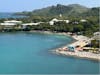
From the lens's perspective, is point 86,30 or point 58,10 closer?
point 86,30

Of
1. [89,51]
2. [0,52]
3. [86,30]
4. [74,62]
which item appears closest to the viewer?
[74,62]

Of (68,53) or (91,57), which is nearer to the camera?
(91,57)

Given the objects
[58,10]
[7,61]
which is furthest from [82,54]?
[58,10]

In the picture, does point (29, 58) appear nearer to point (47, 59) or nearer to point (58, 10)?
point (47, 59)

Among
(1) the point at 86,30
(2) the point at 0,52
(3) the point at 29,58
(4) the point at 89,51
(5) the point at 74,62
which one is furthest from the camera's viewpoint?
(1) the point at 86,30

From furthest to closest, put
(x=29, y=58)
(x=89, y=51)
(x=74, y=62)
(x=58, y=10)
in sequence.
Answer: (x=58, y=10) → (x=89, y=51) → (x=29, y=58) → (x=74, y=62)

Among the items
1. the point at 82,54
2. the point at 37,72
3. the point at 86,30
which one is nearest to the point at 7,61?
the point at 37,72

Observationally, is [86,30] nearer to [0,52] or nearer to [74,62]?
[0,52]

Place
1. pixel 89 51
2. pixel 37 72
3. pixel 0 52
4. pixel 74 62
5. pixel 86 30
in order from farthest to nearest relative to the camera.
→ pixel 86 30, pixel 0 52, pixel 89 51, pixel 74 62, pixel 37 72
